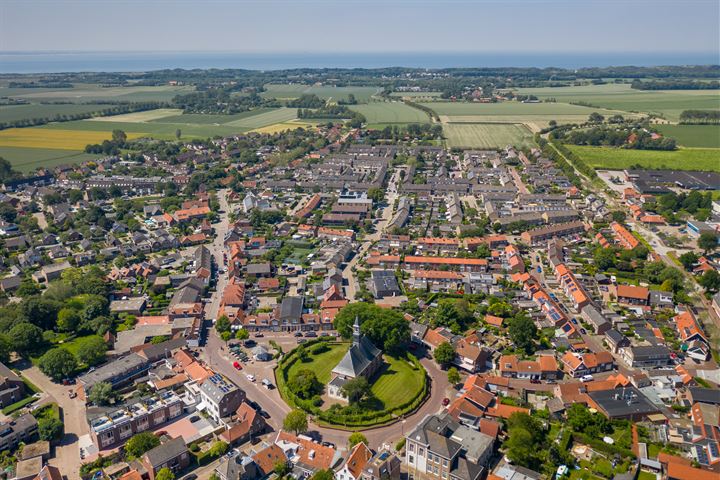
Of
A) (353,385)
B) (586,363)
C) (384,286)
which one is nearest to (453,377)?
(353,385)

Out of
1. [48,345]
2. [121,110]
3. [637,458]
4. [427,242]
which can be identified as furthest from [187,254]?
[121,110]

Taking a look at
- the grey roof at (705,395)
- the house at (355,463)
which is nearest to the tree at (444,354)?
the house at (355,463)

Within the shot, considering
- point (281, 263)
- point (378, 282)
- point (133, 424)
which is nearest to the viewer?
point (133, 424)

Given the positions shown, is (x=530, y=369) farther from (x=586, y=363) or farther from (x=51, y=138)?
(x=51, y=138)

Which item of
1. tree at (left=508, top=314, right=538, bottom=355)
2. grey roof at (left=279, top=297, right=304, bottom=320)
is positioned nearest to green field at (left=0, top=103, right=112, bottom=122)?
grey roof at (left=279, top=297, right=304, bottom=320)

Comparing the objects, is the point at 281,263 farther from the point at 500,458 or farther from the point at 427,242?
the point at 500,458

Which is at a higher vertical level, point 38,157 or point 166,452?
point 38,157
